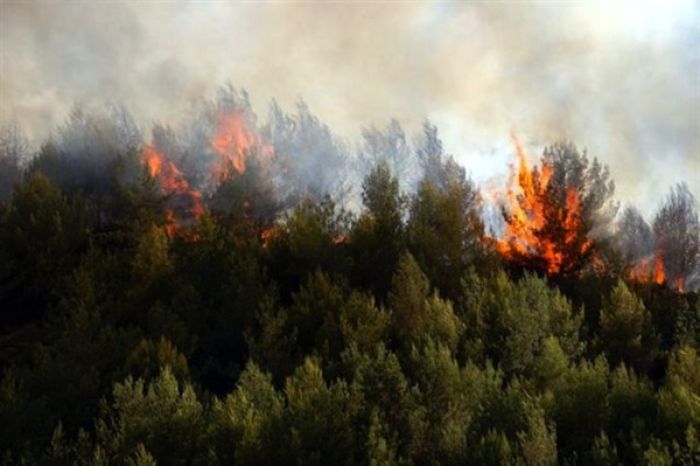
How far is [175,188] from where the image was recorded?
2313 inches

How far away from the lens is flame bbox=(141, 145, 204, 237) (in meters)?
55.0

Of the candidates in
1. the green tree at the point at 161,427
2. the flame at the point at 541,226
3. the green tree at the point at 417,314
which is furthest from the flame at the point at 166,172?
the green tree at the point at 161,427

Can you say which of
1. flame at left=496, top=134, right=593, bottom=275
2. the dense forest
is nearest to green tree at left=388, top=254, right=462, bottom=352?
the dense forest

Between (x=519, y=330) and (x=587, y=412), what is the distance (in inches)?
293

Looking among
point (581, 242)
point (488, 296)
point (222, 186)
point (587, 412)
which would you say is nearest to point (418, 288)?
point (488, 296)

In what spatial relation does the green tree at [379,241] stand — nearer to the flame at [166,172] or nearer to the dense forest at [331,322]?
the dense forest at [331,322]

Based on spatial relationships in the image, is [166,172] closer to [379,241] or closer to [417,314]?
[379,241]

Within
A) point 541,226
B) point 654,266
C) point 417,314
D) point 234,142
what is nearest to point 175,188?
point 234,142

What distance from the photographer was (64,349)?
89.2 ft

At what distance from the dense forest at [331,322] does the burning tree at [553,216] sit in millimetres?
133

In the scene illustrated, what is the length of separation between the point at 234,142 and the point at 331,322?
146 feet

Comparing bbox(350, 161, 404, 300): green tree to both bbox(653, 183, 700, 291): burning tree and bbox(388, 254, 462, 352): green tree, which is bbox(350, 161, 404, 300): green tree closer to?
bbox(388, 254, 462, 352): green tree

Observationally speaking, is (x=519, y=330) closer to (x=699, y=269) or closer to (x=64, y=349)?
(x=64, y=349)

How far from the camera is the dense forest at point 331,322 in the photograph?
18.8 metres
